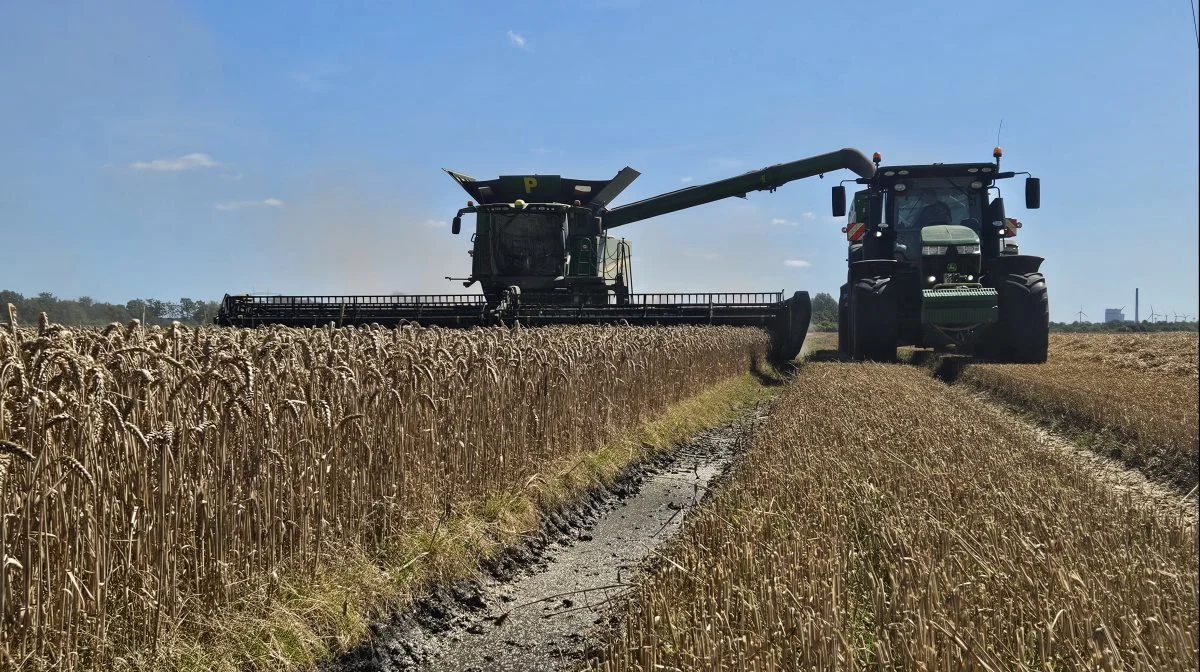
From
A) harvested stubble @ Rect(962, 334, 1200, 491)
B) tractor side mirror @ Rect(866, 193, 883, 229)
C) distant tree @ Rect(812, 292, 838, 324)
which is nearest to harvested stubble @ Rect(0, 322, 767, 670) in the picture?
harvested stubble @ Rect(962, 334, 1200, 491)

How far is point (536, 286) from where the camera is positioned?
21.2 m

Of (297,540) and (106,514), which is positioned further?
(297,540)

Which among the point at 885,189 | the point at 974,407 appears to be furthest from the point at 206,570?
the point at 885,189

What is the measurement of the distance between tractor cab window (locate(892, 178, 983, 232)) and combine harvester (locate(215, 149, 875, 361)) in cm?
172

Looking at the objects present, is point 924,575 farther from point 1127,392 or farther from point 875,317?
point 875,317

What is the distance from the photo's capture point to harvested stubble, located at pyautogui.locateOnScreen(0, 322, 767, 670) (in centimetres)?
387

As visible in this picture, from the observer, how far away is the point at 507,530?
282 inches

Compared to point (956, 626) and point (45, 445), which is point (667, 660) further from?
point (45, 445)

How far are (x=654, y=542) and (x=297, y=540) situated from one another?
2.83m

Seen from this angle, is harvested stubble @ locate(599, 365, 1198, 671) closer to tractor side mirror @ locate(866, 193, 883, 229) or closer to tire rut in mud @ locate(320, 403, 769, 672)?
tire rut in mud @ locate(320, 403, 769, 672)

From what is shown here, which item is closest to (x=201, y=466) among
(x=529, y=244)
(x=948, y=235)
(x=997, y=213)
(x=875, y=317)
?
(x=875, y=317)

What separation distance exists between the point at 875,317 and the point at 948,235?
1936 mm

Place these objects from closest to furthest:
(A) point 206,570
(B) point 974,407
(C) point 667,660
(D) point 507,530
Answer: (C) point 667,660 → (A) point 206,570 → (D) point 507,530 → (B) point 974,407

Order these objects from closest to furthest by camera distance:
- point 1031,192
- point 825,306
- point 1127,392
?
1. point 1127,392
2. point 1031,192
3. point 825,306
